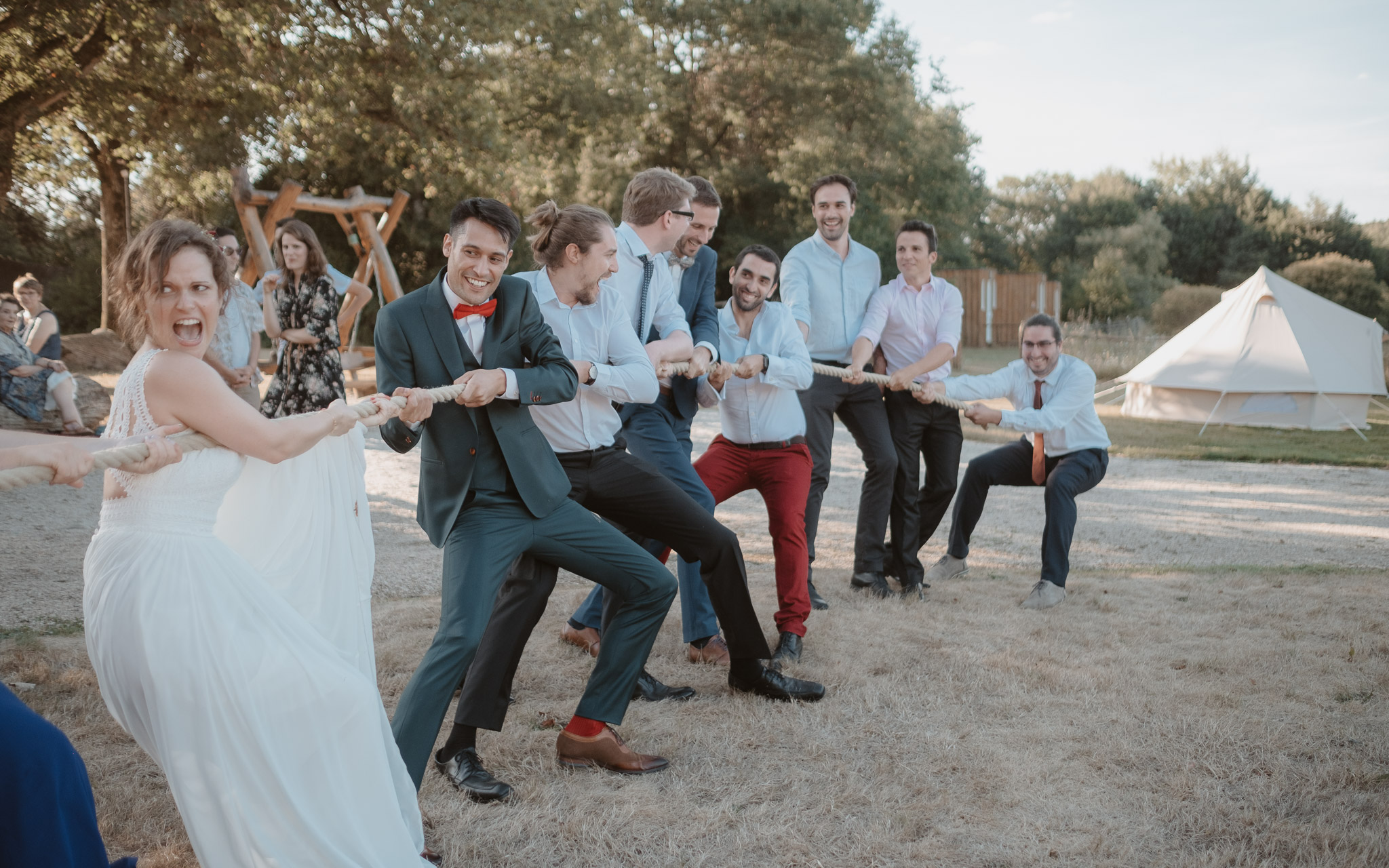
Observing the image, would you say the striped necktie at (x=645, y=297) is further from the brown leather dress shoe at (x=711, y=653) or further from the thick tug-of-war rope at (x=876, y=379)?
the brown leather dress shoe at (x=711, y=653)

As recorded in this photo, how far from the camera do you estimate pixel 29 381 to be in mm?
9820

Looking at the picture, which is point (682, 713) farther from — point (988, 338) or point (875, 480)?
point (988, 338)

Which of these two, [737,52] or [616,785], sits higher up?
[737,52]

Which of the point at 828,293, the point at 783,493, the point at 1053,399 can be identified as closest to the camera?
the point at 783,493

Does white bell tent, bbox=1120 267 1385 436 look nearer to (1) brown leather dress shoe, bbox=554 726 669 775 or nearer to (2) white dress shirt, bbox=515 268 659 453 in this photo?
(2) white dress shirt, bbox=515 268 659 453

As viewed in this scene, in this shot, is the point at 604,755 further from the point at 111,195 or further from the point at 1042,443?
the point at 111,195

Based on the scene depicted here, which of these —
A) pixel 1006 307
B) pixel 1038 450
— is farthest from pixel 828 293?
pixel 1006 307

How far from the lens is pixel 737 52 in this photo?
25.7 meters

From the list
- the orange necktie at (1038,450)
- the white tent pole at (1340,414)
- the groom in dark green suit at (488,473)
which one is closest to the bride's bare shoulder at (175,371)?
the groom in dark green suit at (488,473)

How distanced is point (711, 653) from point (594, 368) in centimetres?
165

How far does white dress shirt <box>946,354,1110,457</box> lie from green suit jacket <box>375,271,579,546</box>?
340 centimetres

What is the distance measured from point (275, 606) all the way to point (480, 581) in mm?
781

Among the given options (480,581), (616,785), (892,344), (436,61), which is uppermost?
(436,61)

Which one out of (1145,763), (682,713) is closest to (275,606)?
(682,713)
